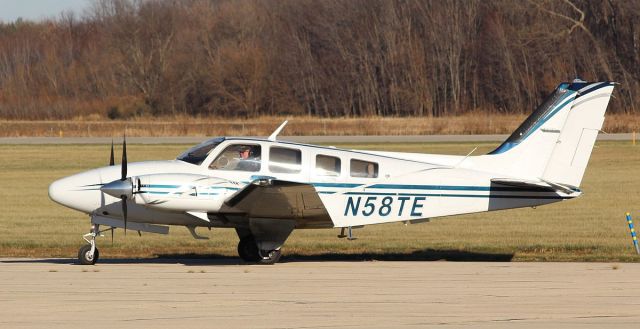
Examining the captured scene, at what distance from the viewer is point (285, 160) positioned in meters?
16.4

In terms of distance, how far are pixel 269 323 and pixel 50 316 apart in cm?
257

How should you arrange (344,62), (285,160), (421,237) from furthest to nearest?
(344,62) < (421,237) < (285,160)

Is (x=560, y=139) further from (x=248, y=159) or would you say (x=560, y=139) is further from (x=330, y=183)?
(x=248, y=159)

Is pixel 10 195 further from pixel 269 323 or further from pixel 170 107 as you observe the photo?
pixel 170 107

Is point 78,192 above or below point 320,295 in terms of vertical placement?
above

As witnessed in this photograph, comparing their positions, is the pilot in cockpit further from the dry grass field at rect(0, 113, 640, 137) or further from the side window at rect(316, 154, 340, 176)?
the dry grass field at rect(0, 113, 640, 137)

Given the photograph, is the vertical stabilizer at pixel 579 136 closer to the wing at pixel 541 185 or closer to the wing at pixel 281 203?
the wing at pixel 541 185

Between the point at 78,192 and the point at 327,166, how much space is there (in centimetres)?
404

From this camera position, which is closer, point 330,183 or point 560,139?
point 330,183

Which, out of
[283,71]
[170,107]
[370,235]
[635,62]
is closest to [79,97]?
[170,107]

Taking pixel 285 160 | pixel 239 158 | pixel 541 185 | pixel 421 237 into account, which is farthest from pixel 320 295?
pixel 421 237

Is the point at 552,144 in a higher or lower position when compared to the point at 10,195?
higher

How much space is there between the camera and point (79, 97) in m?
90.0

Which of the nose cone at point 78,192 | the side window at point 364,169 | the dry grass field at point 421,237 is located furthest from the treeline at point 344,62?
the nose cone at point 78,192
